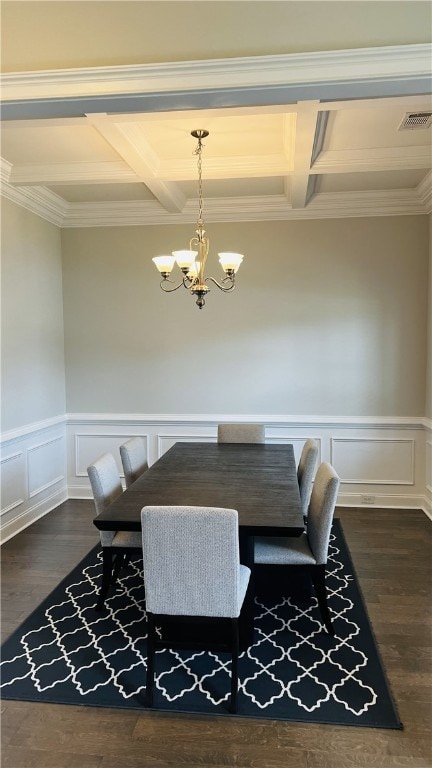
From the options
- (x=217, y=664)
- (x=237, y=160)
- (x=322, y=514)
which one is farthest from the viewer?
(x=237, y=160)

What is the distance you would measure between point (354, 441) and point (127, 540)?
2.60 metres

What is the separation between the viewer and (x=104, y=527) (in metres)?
2.18

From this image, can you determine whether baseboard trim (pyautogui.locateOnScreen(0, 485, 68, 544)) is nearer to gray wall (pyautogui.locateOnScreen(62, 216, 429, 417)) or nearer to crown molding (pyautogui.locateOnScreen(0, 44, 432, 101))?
gray wall (pyautogui.locateOnScreen(62, 216, 429, 417))

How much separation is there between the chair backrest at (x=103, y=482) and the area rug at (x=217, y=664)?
2.11ft

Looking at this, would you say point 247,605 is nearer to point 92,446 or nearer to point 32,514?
point 32,514

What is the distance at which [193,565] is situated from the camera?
6.32 feet

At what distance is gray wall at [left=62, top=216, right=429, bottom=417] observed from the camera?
440cm


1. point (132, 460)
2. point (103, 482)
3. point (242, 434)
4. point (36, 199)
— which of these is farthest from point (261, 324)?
point (103, 482)

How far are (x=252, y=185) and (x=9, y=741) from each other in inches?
154

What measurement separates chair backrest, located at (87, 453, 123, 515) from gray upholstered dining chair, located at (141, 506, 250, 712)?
754 mm

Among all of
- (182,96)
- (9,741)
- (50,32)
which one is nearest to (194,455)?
(9,741)

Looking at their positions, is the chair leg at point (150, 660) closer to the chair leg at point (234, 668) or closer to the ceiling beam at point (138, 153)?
the chair leg at point (234, 668)

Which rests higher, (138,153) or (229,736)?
(138,153)

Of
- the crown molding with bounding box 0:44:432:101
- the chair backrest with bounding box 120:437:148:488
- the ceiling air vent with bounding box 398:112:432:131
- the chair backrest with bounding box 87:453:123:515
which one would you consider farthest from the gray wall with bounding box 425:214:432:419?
the chair backrest with bounding box 87:453:123:515
